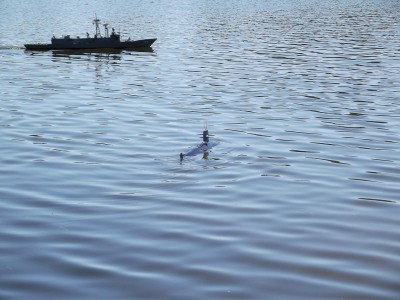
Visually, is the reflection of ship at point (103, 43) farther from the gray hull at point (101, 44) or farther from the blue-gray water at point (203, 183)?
the blue-gray water at point (203, 183)

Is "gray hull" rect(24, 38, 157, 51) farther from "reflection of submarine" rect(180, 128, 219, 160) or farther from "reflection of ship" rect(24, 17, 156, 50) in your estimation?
"reflection of submarine" rect(180, 128, 219, 160)

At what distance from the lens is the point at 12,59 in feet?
300

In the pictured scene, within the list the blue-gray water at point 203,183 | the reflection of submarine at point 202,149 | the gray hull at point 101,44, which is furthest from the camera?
the gray hull at point 101,44

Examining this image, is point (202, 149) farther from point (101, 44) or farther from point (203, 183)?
point (101, 44)

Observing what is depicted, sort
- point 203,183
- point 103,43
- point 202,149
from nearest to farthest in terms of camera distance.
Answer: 1. point 203,183
2. point 202,149
3. point 103,43

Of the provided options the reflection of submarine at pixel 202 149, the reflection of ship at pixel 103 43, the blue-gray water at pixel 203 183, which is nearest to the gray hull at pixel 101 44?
the reflection of ship at pixel 103 43

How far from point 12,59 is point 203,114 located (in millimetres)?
47817

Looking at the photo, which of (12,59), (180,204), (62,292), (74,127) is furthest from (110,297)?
(12,59)

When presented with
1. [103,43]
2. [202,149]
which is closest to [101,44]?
[103,43]

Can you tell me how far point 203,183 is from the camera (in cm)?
3309

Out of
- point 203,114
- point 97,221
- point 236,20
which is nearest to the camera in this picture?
point 97,221

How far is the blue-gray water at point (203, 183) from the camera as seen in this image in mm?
22703

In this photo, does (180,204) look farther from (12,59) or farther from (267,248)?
(12,59)

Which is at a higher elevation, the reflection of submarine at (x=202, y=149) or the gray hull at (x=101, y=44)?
the reflection of submarine at (x=202, y=149)
